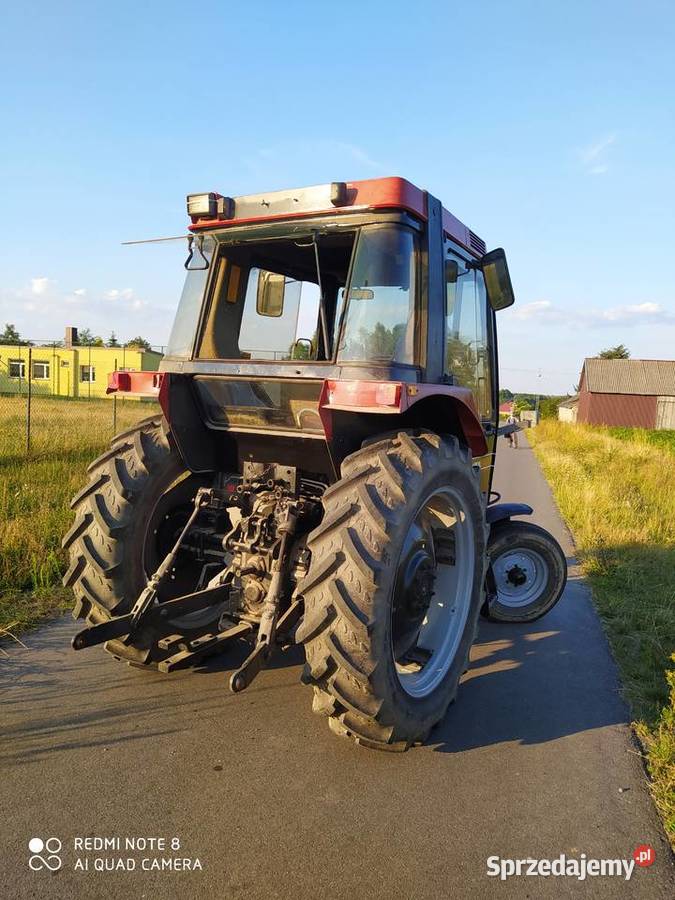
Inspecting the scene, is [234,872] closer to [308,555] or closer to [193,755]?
[193,755]

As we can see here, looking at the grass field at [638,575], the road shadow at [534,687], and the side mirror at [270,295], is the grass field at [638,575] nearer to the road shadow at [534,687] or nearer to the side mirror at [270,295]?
the road shadow at [534,687]

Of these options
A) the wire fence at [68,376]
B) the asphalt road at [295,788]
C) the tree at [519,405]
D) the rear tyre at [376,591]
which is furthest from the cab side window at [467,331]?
the wire fence at [68,376]

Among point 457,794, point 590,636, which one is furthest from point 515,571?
point 457,794

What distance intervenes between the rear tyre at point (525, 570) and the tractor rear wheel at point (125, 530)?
8.45ft

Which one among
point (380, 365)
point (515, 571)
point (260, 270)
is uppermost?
point (260, 270)

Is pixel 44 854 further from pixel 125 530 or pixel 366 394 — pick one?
pixel 366 394

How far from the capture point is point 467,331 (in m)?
4.63

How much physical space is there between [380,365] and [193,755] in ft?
7.08

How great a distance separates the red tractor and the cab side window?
0.03 meters

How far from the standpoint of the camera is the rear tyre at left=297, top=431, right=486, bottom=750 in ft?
9.80

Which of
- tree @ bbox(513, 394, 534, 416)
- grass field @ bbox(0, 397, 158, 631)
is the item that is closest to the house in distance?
tree @ bbox(513, 394, 534, 416)

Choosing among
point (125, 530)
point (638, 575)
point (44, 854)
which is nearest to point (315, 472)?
point (125, 530)

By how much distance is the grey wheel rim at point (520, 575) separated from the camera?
5.58 m

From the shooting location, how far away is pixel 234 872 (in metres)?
2.51
